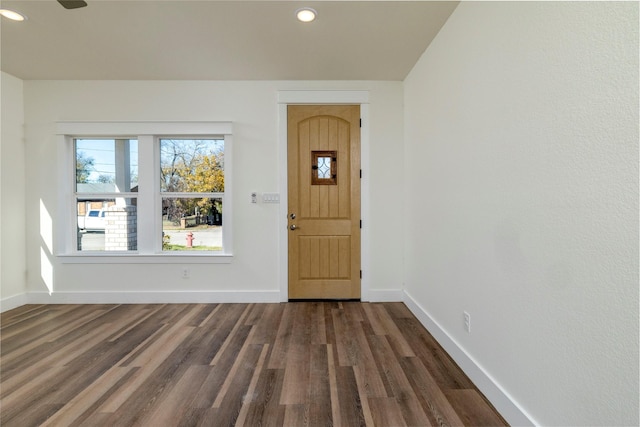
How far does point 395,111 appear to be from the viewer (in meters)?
3.29

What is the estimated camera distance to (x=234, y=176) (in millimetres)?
3279

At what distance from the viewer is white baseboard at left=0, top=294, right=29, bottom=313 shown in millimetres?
3020

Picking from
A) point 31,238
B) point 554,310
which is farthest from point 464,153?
point 31,238

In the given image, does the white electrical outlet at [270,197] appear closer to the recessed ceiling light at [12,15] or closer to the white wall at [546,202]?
the white wall at [546,202]

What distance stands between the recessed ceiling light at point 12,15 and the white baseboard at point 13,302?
2.86 m

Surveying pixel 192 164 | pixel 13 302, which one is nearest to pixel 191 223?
pixel 192 164

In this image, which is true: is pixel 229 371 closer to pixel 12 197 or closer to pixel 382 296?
pixel 382 296

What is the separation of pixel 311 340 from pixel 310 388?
2.03ft

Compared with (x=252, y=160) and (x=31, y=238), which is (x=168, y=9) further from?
(x=31, y=238)

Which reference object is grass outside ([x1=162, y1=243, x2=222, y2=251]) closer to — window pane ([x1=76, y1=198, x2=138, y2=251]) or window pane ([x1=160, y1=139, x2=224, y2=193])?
window pane ([x1=76, y1=198, x2=138, y2=251])

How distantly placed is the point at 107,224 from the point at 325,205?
272 centimetres

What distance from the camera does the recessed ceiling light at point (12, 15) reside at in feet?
6.88

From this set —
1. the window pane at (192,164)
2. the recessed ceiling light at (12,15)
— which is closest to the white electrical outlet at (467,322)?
the window pane at (192,164)

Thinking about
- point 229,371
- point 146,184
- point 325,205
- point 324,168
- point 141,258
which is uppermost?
point 324,168
